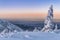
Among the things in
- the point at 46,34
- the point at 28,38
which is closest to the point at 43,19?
the point at 46,34

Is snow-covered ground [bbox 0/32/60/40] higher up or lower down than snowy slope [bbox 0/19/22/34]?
lower down

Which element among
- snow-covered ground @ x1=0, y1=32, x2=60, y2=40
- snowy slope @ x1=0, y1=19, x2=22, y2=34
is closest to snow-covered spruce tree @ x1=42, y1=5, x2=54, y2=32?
snow-covered ground @ x1=0, y1=32, x2=60, y2=40

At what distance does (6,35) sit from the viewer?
2307mm

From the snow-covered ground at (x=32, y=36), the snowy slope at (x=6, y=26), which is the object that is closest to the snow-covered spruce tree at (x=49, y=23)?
the snow-covered ground at (x=32, y=36)

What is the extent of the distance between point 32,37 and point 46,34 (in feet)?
0.81

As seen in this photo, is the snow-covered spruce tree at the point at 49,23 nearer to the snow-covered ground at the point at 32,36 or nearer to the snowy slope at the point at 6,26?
the snow-covered ground at the point at 32,36

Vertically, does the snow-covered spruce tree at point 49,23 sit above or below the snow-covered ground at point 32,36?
above

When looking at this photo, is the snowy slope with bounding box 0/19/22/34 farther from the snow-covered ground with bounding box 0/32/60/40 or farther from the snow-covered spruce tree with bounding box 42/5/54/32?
the snow-covered spruce tree with bounding box 42/5/54/32

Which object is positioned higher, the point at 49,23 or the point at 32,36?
the point at 49,23

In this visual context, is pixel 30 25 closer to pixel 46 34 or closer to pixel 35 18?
pixel 35 18

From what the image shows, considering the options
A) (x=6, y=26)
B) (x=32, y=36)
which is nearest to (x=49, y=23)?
(x=32, y=36)

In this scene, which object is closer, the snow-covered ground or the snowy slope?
the snow-covered ground

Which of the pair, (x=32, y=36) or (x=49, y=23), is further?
(x=49, y=23)

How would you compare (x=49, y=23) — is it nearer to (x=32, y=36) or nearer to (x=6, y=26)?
(x=32, y=36)
